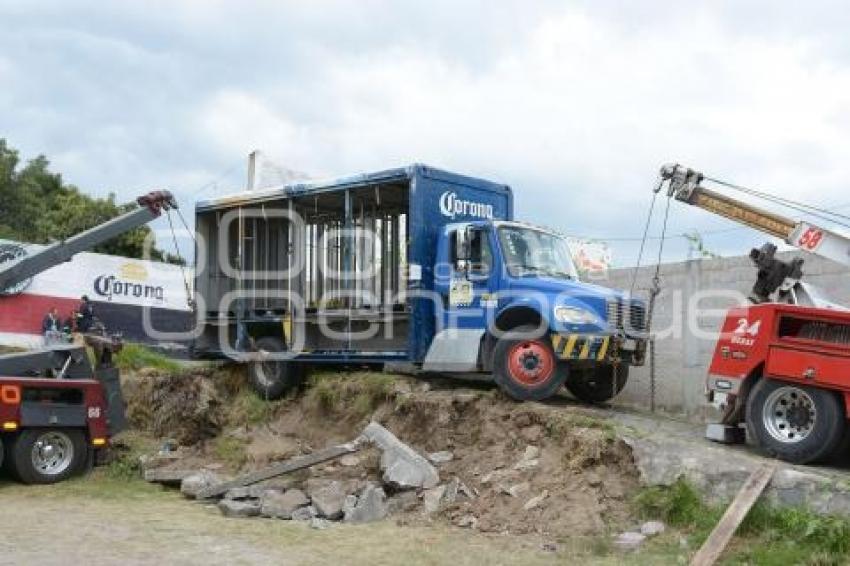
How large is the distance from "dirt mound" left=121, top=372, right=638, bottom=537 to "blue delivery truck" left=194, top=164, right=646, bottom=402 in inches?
19.6

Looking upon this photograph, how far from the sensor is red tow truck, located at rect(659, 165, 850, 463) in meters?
Result: 9.02

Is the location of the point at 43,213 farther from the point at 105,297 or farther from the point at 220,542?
the point at 220,542

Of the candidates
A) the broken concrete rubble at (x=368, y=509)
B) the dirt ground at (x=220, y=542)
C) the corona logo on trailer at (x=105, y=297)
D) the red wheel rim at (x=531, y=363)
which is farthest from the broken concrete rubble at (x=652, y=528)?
the corona logo on trailer at (x=105, y=297)

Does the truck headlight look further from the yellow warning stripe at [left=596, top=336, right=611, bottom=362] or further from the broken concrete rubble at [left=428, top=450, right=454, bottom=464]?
the broken concrete rubble at [left=428, top=450, right=454, bottom=464]

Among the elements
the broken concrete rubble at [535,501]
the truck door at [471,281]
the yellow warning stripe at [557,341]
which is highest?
the truck door at [471,281]

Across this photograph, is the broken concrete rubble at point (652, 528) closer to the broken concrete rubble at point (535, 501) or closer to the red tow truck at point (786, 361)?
the broken concrete rubble at point (535, 501)

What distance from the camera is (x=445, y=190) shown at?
1298 centimetres

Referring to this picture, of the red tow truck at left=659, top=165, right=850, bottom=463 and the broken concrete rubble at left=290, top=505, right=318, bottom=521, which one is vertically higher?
the red tow truck at left=659, top=165, right=850, bottom=463

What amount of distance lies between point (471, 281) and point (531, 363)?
57.6 inches

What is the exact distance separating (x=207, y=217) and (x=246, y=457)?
4.63m

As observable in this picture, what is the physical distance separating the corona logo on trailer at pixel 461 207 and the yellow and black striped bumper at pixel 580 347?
2716mm

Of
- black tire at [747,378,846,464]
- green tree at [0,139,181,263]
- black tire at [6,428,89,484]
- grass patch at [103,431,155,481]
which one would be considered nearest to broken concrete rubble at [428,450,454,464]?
black tire at [747,378,846,464]

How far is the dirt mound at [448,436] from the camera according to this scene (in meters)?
9.16

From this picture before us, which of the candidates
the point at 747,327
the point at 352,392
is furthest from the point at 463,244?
the point at 747,327
